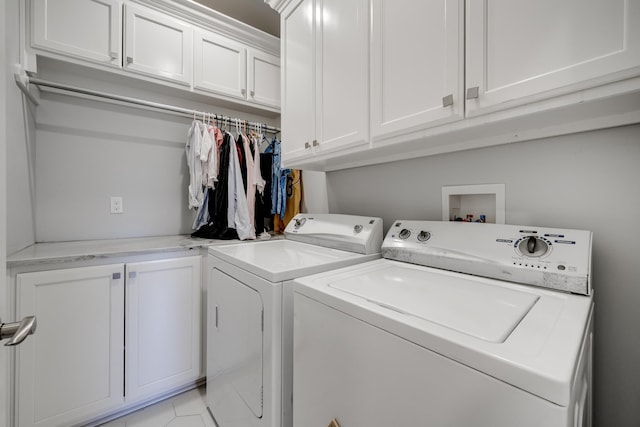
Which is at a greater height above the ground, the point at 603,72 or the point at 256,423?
the point at 603,72

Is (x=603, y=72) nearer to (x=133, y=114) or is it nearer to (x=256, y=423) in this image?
(x=256, y=423)

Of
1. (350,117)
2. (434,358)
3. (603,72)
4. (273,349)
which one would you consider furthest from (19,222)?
(603,72)

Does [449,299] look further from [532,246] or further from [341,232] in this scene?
[341,232]

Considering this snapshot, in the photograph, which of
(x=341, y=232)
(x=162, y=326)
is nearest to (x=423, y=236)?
(x=341, y=232)

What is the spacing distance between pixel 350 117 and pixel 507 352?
1190 millimetres

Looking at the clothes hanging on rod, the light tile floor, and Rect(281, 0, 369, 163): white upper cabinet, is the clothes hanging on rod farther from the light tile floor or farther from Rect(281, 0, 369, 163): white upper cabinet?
the light tile floor

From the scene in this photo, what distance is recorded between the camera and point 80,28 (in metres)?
1.70

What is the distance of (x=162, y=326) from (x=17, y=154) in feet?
4.21

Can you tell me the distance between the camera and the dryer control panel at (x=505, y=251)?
842 mm

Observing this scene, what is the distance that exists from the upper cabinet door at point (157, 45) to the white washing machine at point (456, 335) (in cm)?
200

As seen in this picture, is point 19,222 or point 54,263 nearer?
point 54,263

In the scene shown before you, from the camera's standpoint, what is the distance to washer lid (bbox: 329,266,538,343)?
625mm

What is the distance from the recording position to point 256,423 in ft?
3.67

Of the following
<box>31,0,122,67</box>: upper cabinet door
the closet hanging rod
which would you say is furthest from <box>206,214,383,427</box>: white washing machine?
<box>31,0,122,67</box>: upper cabinet door
